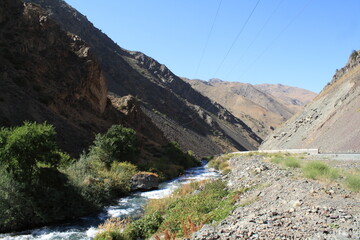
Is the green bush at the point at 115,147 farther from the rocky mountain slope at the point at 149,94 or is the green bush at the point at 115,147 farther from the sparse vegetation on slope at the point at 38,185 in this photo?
the rocky mountain slope at the point at 149,94

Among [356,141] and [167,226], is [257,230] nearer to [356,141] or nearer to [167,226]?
[167,226]

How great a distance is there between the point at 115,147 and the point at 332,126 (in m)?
27.8

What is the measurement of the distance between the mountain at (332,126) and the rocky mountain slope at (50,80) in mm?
29053

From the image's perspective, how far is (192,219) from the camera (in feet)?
33.4

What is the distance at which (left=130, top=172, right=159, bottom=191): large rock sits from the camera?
23.2m

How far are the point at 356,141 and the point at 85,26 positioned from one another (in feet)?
332

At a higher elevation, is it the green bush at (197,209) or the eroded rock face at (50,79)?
the eroded rock face at (50,79)

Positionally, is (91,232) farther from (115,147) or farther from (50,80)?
(50,80)

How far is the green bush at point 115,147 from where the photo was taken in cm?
2784

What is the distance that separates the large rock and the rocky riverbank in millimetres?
12348

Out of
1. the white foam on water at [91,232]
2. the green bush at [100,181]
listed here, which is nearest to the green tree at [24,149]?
the green bush at [100,181]

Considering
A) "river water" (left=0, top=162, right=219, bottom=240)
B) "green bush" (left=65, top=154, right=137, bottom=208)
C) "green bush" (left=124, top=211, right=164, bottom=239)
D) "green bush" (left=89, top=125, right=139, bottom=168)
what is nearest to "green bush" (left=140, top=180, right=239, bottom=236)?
"green bush" (left=124, top=211, right=164, bottom=239)

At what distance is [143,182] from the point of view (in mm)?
23609

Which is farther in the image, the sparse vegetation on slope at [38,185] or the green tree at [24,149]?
the green tree at [24,149]
